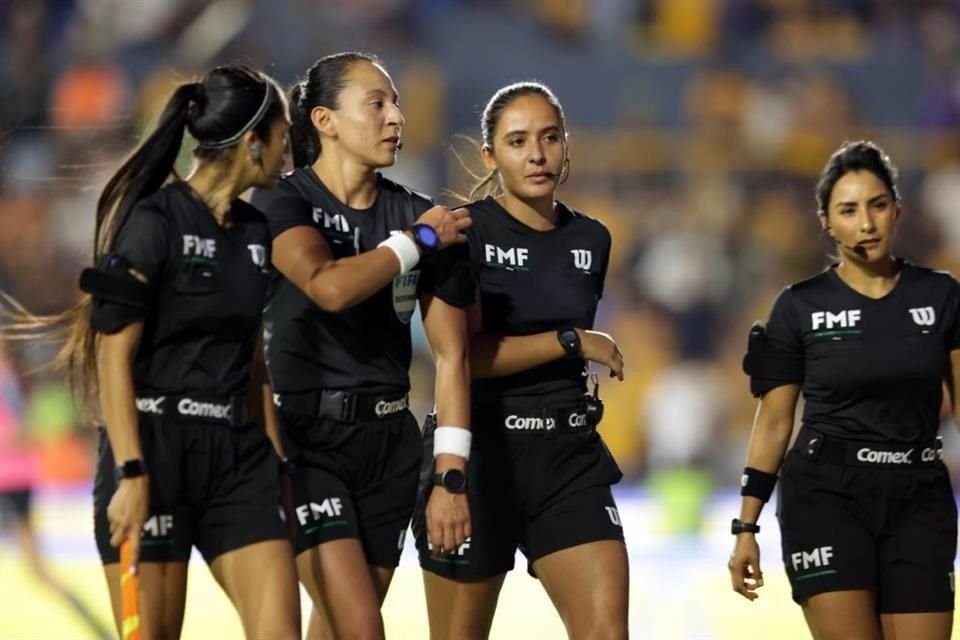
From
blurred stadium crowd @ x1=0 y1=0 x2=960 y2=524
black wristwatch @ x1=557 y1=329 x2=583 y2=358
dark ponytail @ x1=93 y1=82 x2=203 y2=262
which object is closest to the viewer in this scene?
dark ponytail @ x1=93 y1=82 x2=203 y2=262

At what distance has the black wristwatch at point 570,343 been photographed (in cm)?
486

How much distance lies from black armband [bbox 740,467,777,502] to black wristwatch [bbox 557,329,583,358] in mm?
762

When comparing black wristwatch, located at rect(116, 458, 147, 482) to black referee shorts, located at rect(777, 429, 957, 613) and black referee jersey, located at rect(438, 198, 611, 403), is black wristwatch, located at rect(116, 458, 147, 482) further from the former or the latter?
black referee shorts, located at rect(777, 429, 957, 613)

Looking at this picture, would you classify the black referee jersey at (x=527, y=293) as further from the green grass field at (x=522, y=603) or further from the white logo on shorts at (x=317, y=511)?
the green grass field at (x=522, y=603)

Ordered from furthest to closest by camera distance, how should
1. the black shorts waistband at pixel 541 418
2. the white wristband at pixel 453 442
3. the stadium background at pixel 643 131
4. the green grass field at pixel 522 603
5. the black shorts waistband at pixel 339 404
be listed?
1. the stadium background at pixel 643 131
2. the green grass field at pixel 522 603
3. the black shorts waistband at pixel 541 418
4. the black shorts waistband at pixel 339 404
5. the white wristband at pixel 453 442

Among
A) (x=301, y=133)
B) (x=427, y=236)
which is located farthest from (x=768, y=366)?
(x=301, y=133)

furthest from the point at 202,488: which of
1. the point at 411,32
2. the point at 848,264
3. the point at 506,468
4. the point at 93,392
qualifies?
the point at 411,32

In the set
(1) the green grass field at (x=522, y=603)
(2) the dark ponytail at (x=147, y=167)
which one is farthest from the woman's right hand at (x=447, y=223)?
(1) the green grass field at (x=522, y=603)

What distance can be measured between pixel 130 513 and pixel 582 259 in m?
1.67

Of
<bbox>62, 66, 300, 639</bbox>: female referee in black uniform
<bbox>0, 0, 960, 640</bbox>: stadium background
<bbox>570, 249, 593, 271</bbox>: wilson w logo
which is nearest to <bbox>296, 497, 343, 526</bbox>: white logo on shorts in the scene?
<bbox>62, 66, 300, 639</bbox>: female referee in black uniform

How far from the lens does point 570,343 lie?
15.9 feet

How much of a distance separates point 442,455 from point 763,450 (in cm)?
116

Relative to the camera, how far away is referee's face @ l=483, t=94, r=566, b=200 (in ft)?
16.3

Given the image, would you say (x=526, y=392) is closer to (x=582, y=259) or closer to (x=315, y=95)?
(x=582, y=259)
